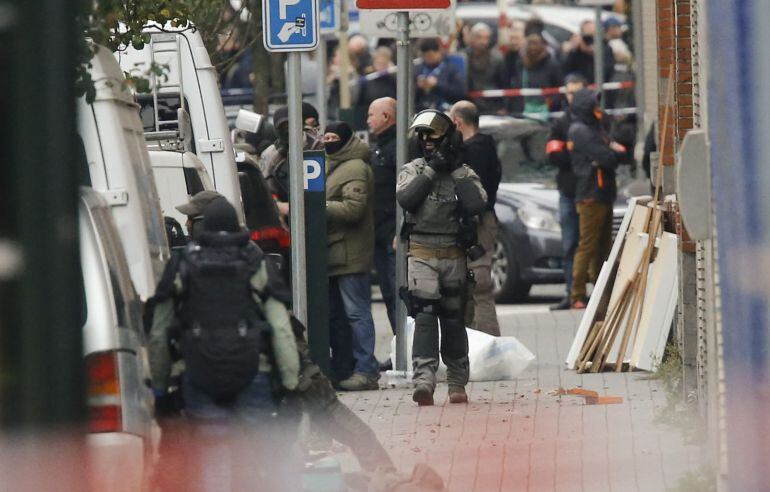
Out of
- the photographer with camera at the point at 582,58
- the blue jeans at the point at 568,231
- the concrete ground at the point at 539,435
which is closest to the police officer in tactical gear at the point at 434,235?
the concrete ground at the point at 539,435

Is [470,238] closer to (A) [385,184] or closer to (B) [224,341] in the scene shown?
(A) [385,184]

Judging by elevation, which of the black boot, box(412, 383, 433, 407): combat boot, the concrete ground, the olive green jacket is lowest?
the black boot

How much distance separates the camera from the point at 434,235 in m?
10.9

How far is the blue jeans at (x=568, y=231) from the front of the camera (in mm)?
16422

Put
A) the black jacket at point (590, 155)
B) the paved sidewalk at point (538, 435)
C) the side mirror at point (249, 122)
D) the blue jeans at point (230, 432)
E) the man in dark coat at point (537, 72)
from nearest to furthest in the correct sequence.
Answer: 1. the blue jeans at point (230, 432)
2. the paved sidewalk at point (538, 435)
3. the side mirror at point (249, 122)
4. the black jacket at point (590, 155)
5. the man in dark coat at point (537, 72)

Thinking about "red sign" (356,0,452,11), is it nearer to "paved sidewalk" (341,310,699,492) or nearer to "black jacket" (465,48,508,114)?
"paved sidewalk" (341,310,699,492)

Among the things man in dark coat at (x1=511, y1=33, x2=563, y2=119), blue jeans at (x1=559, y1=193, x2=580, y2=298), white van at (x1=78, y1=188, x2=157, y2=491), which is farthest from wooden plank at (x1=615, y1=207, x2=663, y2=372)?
man in dark coat at (x1=511, y1=33, x2=563, y2=119)

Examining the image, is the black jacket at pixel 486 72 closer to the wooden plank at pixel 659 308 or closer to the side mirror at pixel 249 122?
the side mirror at pixel 249 122

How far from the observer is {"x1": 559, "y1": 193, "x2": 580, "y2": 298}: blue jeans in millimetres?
16422

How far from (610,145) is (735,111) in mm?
11589

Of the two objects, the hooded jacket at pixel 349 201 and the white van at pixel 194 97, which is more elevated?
the white van at pixel 194 97

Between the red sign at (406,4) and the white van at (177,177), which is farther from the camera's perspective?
the red sign at (406,4)

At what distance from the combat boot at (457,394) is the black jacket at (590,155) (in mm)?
5343

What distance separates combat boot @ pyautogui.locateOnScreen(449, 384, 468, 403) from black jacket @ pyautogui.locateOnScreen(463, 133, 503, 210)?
213 centimetres
